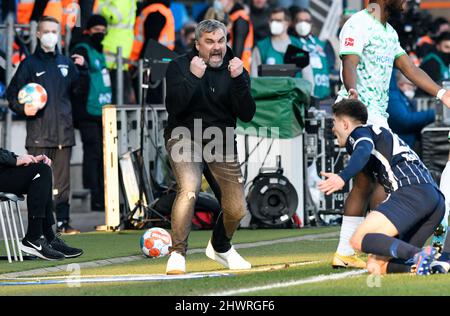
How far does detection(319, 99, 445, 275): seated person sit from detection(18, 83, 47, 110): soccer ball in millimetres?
6002

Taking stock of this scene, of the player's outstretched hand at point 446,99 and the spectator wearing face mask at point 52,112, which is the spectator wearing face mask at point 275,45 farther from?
the player's outstretched hand at point 446,99

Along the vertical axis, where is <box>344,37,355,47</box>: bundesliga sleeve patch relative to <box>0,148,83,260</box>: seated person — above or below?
above

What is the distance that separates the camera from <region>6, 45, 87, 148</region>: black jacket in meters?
16.1

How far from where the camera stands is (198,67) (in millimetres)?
10734

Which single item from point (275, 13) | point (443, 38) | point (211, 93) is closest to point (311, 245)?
point (211, 93)

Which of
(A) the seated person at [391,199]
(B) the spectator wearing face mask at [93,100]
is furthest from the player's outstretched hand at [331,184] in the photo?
(B) the spectator wearing face mask at [93,100]

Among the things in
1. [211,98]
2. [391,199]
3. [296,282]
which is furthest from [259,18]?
[296,282]

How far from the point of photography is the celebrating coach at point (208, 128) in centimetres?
1084

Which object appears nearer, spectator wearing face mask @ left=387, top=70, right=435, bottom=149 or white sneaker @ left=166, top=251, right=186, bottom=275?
white sneaker @ left=166, top=251, right=186, bottom=275

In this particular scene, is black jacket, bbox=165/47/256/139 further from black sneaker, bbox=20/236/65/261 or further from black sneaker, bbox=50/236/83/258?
black sneaker, bbox=50/236/83/258

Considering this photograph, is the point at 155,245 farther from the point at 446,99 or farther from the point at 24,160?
the point at 446,99

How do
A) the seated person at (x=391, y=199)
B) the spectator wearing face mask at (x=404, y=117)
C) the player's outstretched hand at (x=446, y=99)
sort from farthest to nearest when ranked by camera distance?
1. the spectator wearing face mask at (x=404, y=117)
2. the player's outstretched hand at (x=446, y=99)
3. the seated person at (x=391, y=199)

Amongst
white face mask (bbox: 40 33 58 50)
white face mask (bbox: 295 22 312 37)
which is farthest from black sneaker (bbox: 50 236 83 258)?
white face mask (bbox: 295 22 312 37)

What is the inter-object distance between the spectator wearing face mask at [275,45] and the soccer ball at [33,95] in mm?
5142
